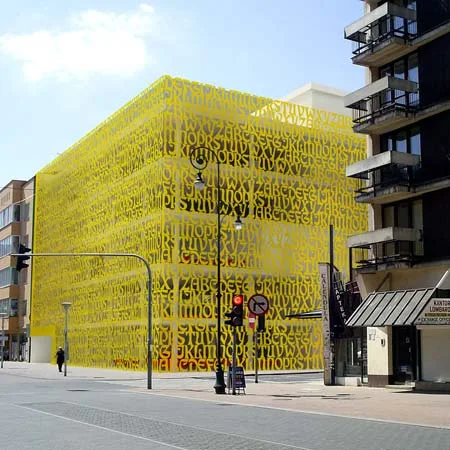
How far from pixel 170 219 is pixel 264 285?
9707 mm

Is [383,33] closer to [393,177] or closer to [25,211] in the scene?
[393,177]

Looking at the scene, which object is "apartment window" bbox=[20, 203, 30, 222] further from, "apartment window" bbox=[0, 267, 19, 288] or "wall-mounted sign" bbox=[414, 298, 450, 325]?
"wall-mounted sign" bbox=[414, 298, 450, 325]

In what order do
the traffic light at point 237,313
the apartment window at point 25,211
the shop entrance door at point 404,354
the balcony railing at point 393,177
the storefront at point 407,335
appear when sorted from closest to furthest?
the storefront at point 407,335 < the traffic light at point 237,313 < the shop entrance door at point 404,354 < the balcony railing at point 393,177 < the apartment window at point 25,211

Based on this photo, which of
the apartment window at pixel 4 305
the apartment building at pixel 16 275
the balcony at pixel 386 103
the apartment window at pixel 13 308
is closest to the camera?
the balcony at pixel 386 103

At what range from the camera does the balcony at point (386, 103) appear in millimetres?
32250

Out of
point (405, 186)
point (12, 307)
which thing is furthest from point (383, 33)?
point (12, 307)

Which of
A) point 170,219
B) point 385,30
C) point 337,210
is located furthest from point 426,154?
point 337,210

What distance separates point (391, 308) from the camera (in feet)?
99.0

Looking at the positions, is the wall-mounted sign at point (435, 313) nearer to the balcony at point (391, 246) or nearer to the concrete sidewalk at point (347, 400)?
the concrete sidewalk at point (347, 400)

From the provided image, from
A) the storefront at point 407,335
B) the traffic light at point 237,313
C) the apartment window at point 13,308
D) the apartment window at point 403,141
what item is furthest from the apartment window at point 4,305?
the traffic light at point 237,313

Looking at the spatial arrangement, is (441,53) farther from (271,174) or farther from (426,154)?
(271,174)

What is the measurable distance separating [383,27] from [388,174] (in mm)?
6808

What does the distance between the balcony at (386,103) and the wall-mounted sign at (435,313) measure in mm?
8276

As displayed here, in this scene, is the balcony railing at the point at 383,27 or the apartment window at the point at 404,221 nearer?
the apartment window at the point at 404,221
